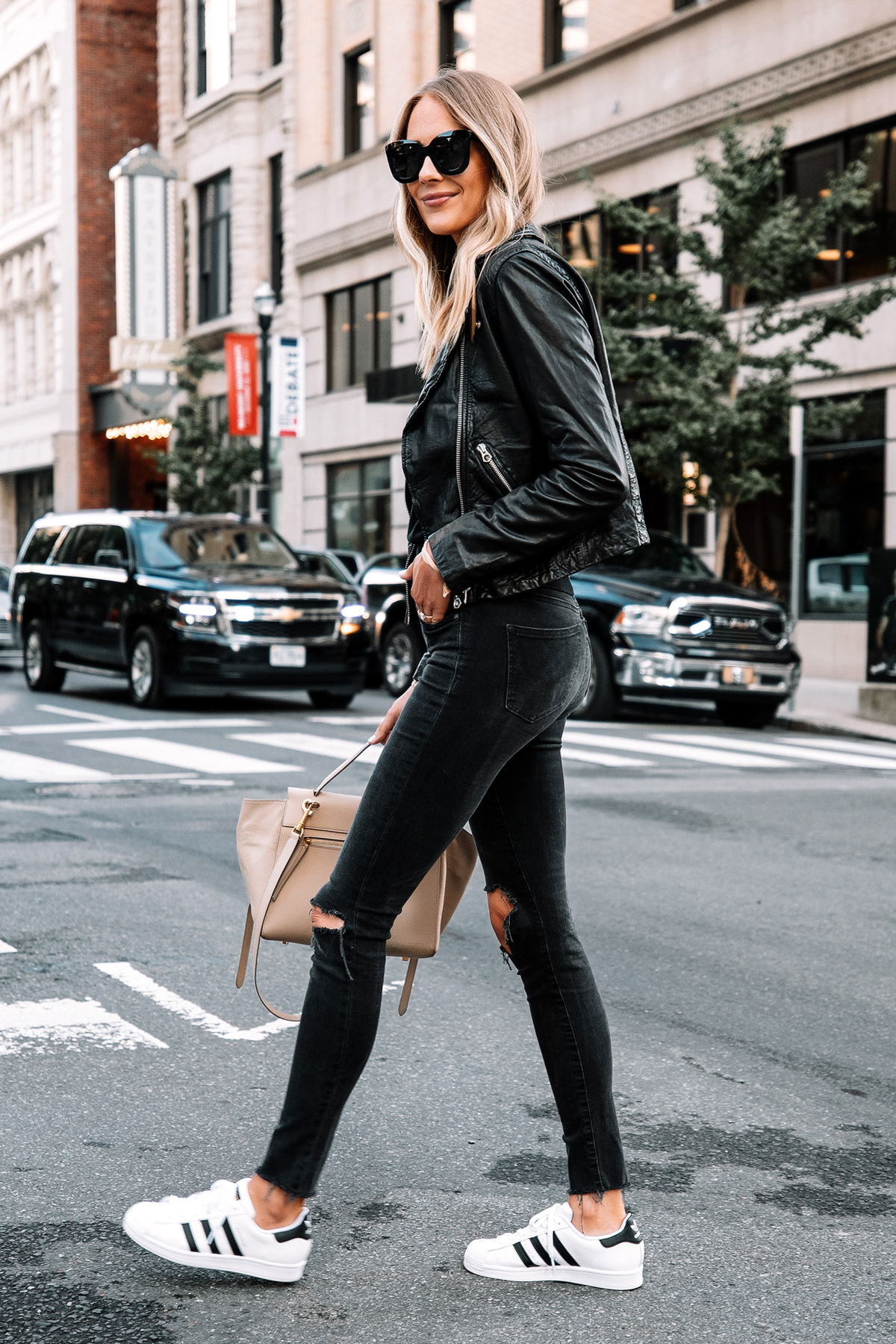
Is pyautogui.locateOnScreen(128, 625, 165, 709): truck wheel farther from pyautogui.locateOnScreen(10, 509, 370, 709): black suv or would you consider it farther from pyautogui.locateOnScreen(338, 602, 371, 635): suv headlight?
pyautogui.locateOnScreen(338, 602, 371, 635): suv headlight

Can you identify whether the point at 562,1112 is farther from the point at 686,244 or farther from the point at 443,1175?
the point at 686,244

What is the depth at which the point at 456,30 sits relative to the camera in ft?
98.5

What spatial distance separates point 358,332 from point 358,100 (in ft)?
16.2

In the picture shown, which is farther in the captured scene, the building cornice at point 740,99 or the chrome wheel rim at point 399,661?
the building cornice at point 740,99

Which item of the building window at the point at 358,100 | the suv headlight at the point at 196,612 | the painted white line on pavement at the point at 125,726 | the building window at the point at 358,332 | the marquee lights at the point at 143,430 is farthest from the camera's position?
the marquee lights at the point at 143,430

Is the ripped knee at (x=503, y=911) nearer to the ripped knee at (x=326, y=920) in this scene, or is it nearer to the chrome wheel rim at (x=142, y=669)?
the ripped knee at (x=326, y=920)

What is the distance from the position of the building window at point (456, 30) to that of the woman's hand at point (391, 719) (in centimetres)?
2816

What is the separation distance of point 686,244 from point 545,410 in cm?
1607

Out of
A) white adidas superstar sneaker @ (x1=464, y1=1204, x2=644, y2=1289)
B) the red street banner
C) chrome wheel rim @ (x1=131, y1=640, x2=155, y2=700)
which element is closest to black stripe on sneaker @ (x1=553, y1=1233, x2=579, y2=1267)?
white adidas superstar sneaker @ (x1=464, y1=1204, x2=644, y2=1289)

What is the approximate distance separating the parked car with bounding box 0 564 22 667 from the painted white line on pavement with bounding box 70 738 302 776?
868 centimetres

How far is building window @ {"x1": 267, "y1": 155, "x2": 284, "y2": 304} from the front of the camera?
117ft

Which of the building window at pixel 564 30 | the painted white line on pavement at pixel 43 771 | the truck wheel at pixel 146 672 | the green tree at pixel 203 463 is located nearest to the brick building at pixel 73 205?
the green tree at pixel 203 463

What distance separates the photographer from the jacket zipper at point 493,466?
9.03 feet

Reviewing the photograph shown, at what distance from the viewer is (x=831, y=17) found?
21266mm
